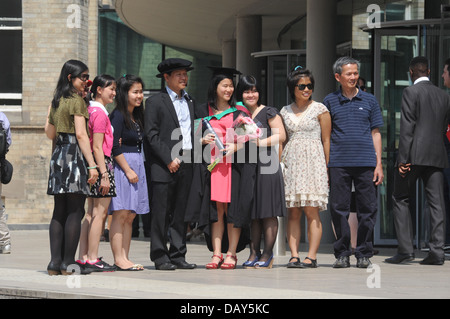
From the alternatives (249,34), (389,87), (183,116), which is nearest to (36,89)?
(249,34)

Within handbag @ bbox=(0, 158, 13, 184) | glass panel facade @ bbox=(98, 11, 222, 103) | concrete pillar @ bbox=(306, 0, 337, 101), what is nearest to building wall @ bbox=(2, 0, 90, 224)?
glass panel facade @ bbox=(98, 11, 222, 103)

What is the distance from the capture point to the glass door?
13.8 m

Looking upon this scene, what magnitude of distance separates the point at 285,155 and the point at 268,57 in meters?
6.25

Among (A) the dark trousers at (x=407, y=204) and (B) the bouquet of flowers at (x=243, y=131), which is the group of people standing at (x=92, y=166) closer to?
(B) the bouquet of flowers at (x=243, y=131)

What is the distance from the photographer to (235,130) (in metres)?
10.6

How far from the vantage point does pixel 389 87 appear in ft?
45.9

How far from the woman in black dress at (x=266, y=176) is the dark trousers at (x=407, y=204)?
150 centimetres

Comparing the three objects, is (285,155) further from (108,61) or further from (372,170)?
(108,61)

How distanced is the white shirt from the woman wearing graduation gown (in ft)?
0.36

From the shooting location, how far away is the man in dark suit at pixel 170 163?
10445 millimetres

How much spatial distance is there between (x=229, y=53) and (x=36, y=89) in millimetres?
4757

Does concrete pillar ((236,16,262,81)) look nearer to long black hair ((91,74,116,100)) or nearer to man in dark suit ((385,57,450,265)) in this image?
man in dark suit ((385,57,450,265))
